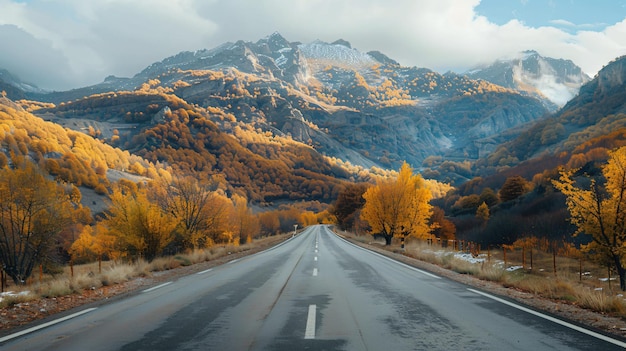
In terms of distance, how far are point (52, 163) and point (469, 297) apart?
14402cm

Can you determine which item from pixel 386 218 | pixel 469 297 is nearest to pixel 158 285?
pixel 469 297

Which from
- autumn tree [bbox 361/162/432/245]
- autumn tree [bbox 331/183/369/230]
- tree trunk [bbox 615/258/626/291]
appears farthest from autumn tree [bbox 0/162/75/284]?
autumn tree [bbox 331/183/369/230]

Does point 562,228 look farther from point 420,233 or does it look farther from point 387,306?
point 387,306

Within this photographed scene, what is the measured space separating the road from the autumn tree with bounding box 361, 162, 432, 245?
3140 centimetres

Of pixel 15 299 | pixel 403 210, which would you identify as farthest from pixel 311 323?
pixel 403 210

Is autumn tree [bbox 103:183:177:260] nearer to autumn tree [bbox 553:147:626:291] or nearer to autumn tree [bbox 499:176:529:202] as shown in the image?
autumn tree [bbox 553:147:626:291]

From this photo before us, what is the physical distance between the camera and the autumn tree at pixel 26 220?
3166 centimetres

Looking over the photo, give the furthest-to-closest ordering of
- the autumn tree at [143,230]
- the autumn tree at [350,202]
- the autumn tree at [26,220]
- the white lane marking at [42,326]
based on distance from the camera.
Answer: the autumn tree at [350,202] < the autumn tree at [26,220] < the autumn tree at [143,230] < the white lane marking at [42,326]

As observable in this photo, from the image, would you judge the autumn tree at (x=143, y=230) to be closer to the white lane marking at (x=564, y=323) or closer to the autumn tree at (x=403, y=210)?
the white lane marking at (x=564, y=323)

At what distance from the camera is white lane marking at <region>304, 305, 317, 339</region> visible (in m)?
6.24

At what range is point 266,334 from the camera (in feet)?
20.8

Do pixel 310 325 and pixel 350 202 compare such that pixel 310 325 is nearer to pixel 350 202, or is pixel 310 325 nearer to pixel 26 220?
pixel 26 220

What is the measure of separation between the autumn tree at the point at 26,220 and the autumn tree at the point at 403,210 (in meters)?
29.6

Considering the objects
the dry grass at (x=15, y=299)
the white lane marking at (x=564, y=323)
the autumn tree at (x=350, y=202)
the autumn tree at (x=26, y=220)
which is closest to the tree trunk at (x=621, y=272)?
the white lane marking at (x=564, y=323)
